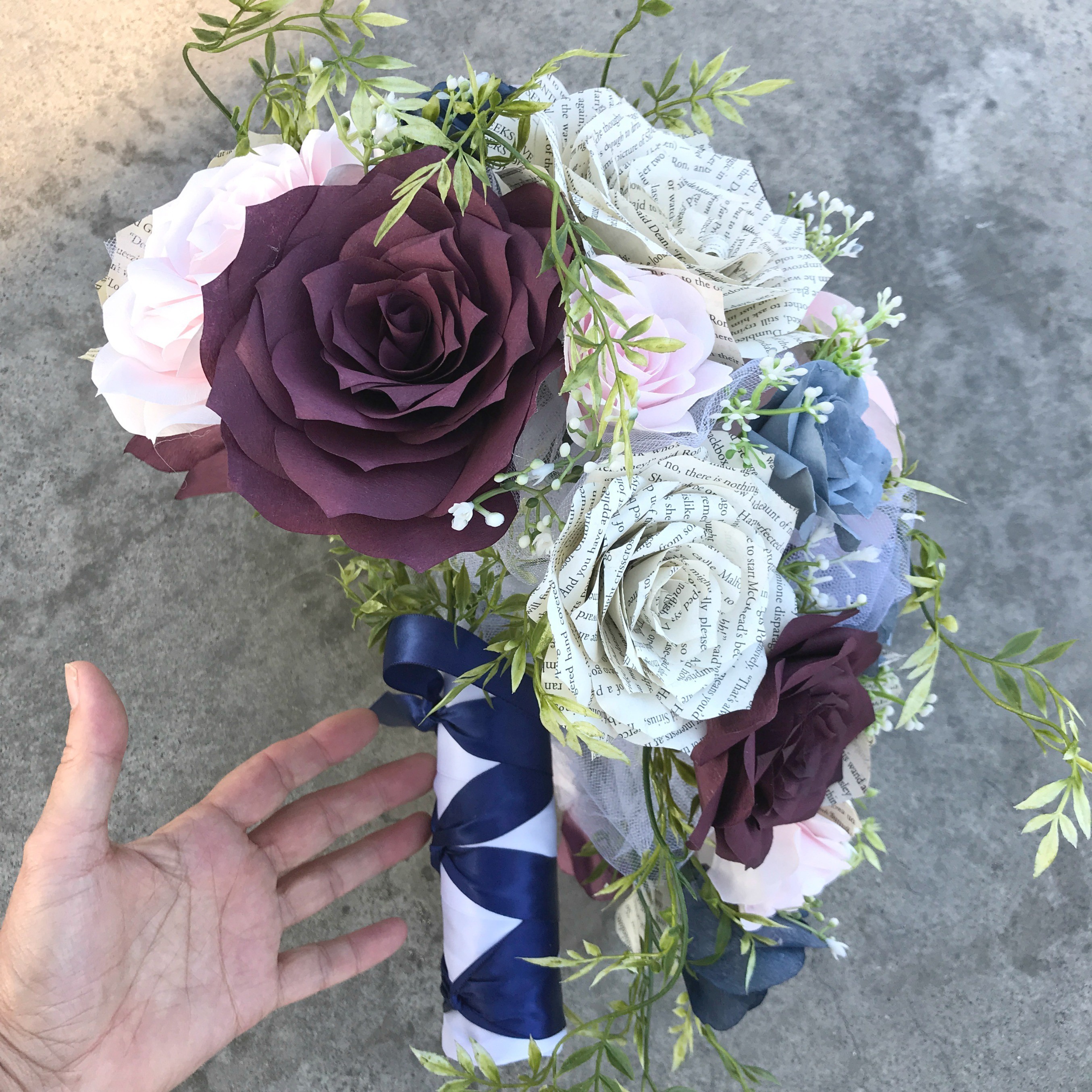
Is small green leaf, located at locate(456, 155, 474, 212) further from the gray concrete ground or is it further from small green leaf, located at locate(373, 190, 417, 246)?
the gray concrete ground

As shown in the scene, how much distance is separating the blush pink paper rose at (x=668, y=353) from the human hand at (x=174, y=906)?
426 millimetres

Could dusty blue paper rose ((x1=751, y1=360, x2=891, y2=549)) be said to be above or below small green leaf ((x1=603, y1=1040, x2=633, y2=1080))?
above

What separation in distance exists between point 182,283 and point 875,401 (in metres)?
0.51

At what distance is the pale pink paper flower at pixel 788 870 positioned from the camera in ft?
1.95

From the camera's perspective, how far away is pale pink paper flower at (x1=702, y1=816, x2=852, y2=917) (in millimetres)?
594

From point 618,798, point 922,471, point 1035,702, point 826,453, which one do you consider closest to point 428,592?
point 618,798

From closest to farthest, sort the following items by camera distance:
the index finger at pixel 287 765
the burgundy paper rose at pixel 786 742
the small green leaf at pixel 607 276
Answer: the small green leaf at pixel 607 276, the burgundy paper rose at pixel 786 742, the index finger at pixel 287 765

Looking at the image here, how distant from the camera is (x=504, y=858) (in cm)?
69

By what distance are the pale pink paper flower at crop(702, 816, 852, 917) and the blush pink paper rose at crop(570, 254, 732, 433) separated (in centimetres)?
34

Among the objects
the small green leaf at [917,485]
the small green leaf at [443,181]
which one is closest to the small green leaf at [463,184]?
the small green leaf at [443,181]

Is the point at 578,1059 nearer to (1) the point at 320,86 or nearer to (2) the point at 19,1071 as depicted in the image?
(2) the point at 19,1071

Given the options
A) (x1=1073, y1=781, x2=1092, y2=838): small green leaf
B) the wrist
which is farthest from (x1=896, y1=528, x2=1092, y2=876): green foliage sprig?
the wrist

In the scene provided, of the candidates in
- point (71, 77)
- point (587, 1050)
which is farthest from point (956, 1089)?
point (71, 77)

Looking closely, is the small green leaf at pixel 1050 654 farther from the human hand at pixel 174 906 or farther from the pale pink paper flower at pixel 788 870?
the human hand at pixel 174 906
